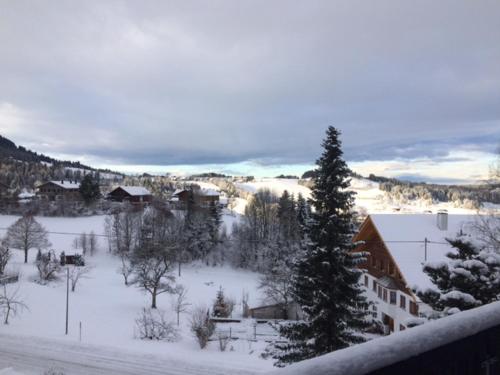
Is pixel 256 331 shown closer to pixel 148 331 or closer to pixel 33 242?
pixel 148 331

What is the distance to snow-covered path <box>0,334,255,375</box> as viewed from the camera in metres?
15.5

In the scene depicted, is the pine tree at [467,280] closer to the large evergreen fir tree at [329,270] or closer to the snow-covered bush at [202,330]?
the large evergreen fir tree at [329,270]

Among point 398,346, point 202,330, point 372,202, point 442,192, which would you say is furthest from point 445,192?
point 398,346

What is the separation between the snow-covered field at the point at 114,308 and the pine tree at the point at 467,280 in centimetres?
983

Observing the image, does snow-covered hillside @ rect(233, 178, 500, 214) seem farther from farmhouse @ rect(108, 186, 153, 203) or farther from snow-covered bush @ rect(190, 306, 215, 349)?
snow-covered bush @ rect(190, 306, 215, 349)

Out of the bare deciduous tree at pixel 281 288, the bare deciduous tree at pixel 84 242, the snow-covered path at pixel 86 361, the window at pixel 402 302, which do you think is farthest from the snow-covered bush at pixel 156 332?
the bare deciduous tree at pixel 84 242

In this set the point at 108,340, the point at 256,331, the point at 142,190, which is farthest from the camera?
the point at 142,190

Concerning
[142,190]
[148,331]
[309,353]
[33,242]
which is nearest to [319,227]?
[309,353]

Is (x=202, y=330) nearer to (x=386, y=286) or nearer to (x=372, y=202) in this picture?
(x=386, y=286)

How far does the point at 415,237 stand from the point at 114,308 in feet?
75.9

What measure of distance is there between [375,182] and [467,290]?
201 m

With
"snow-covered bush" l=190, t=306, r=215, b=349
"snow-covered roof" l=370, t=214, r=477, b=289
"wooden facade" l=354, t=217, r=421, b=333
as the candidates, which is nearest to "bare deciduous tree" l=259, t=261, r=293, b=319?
"wooden facade" l=354, t=217, r=421, b=333

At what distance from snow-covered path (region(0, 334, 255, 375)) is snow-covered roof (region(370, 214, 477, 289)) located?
11.7 metres

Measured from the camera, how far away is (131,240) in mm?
54531
